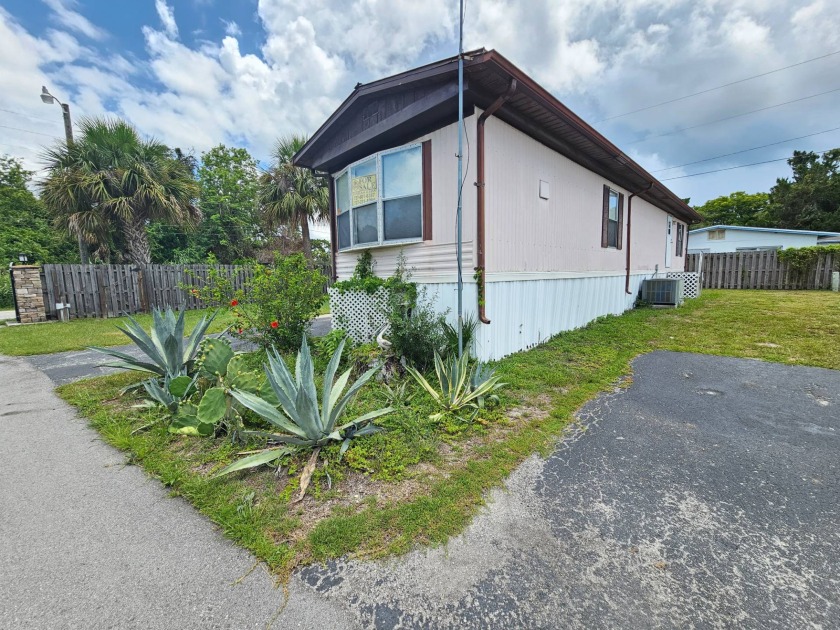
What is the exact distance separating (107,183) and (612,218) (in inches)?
568

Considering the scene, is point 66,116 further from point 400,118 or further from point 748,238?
point 748,238

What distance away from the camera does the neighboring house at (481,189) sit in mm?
4664

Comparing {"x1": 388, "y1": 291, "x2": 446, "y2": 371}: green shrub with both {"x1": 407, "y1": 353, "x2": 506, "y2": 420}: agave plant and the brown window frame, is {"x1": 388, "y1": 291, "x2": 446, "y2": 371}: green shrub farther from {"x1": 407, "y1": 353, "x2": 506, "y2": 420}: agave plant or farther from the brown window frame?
the brown window frame

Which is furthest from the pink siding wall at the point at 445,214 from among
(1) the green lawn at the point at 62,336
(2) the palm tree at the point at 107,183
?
(2) the palm tree at the point at 107,183

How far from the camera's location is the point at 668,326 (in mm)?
7352

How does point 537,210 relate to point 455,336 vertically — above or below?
above

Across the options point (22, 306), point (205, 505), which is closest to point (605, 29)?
point (205, 505)

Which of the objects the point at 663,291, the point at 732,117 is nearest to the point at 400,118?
the point at 663,291

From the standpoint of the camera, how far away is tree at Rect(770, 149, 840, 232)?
918 inches

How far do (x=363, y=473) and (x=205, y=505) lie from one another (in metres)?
0.96

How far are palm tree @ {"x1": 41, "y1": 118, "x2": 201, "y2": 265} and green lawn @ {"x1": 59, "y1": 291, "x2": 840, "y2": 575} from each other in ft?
28.0

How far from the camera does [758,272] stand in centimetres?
1488

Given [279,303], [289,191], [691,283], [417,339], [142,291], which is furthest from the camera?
[289,191]

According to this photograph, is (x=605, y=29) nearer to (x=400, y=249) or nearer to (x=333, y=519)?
(x=400, y=249)
